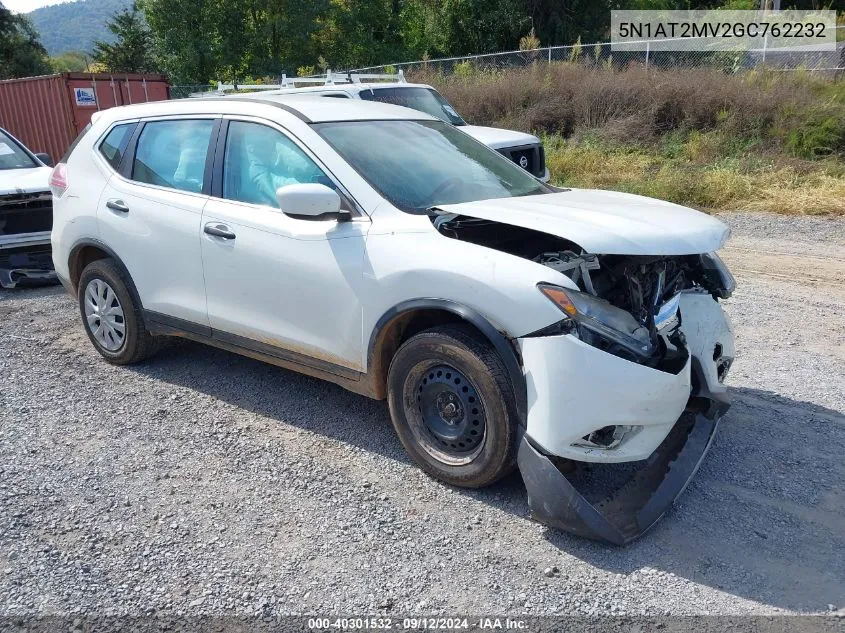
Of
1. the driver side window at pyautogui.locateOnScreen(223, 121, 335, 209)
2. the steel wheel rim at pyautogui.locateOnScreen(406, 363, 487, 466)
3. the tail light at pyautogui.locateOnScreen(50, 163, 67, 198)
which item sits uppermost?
the driver side window at pyautogui.locateOnScreen(223, 121, 335, 209)

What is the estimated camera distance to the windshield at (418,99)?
10.1 m

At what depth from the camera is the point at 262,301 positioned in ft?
14.2

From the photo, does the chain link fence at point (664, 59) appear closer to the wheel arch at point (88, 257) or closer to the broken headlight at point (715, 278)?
the wheel arch at point (88, 257)

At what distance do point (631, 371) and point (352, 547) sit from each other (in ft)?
4.88

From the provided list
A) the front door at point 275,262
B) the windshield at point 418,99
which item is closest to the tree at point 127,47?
the windshield at point 418,99

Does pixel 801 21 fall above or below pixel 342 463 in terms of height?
above

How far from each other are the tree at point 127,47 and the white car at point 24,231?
3185 centimetres

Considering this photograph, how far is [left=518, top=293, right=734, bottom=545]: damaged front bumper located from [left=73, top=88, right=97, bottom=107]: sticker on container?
14.7 meters

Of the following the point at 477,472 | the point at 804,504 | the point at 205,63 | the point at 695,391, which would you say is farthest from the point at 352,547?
the point at 205,63

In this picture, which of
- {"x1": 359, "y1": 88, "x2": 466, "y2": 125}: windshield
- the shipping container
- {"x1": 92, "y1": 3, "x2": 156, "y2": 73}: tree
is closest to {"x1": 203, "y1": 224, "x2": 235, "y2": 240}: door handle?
{"x1": 359, "y1": 88, "x2": 466, "y2": 125}: windshield

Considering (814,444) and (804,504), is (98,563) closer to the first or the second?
(804,504)

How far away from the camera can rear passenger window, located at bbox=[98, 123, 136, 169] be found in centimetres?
532

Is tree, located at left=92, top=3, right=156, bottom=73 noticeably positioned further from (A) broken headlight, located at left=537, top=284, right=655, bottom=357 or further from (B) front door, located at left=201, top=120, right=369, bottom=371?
(A) broken headlight, located at left=537, top=284, right=655, bottom=357

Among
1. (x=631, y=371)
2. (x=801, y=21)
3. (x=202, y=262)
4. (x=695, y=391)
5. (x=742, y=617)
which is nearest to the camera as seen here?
(x=742, y=617)
